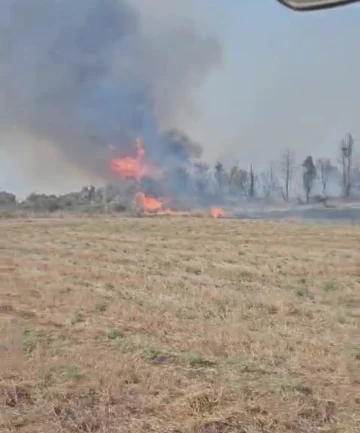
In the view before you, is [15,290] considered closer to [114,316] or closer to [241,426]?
[114,316]

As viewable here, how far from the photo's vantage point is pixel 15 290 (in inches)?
566

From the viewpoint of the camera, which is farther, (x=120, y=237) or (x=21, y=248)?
(x=120, y=237)

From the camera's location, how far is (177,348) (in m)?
8.42

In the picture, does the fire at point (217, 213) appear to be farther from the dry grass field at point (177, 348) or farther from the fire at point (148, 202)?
the dry grass field at point (177, 348)

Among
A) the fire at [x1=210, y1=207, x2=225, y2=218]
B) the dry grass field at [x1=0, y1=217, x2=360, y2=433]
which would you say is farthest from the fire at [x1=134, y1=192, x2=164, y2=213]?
the dry grass field at [x1=0, y1=217, x2=360, y2=433]

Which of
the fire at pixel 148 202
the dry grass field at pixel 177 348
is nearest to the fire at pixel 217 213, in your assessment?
the fire at pixel 148 202

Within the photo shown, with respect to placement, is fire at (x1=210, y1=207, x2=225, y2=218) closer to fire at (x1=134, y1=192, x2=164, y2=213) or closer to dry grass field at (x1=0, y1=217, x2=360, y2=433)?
fire at (x1=134, y1=192, x2=164, y2=213)

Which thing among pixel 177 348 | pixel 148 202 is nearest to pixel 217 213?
pixel 148 202

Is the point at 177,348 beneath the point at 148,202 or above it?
beneath

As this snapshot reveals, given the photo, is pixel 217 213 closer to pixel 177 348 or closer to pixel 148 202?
pixel 148 202

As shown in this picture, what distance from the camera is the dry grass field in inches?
211

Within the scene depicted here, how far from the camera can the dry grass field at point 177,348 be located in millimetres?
5348

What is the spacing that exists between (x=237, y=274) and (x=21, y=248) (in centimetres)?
1206

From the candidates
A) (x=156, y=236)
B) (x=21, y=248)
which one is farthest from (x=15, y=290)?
(x=156, y=236)
